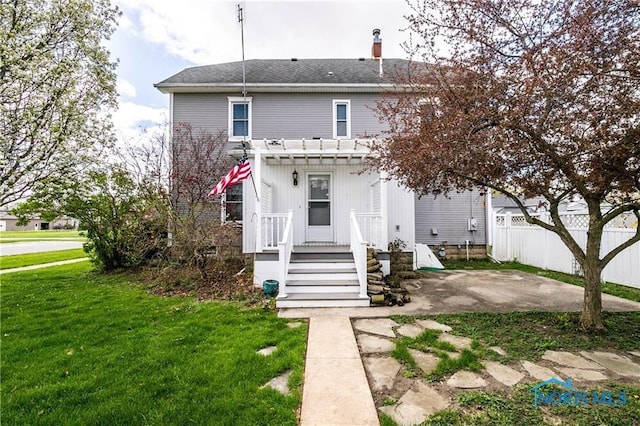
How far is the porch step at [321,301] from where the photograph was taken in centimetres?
579

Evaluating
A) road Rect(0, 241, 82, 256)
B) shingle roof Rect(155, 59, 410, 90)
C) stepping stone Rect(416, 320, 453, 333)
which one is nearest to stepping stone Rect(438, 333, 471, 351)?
stepping stone Rect(416, 320, 453, 333)

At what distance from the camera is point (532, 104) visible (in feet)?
12.1

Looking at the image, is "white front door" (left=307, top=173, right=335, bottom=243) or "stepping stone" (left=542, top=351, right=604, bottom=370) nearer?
"stepping stone" (left=542, top=351, right=604, bottom=370)

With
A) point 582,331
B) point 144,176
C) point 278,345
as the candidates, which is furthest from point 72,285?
point 582,331

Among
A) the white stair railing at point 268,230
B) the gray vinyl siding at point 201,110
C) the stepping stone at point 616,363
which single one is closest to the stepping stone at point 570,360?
the stepping stone at point 616,363

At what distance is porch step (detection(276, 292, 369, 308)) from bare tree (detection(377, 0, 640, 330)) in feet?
8.32

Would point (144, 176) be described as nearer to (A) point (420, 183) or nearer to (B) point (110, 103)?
(B) point (110, 103)

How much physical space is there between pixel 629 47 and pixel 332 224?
7082 millimetres

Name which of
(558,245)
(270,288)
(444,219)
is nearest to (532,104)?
(270,288)

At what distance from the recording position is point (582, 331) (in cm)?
427

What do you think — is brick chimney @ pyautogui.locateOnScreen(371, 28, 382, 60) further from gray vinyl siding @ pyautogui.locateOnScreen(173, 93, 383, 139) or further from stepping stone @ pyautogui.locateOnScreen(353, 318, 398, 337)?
stepping stone @ pyautogui.locateOnScreen(353, 318, 398, 337)

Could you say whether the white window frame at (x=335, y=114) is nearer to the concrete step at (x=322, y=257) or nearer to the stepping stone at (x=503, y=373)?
the concrete step at (x=322, y=257)

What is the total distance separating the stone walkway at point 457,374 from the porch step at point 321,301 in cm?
173

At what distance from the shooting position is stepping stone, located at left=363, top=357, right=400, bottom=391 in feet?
9.86
